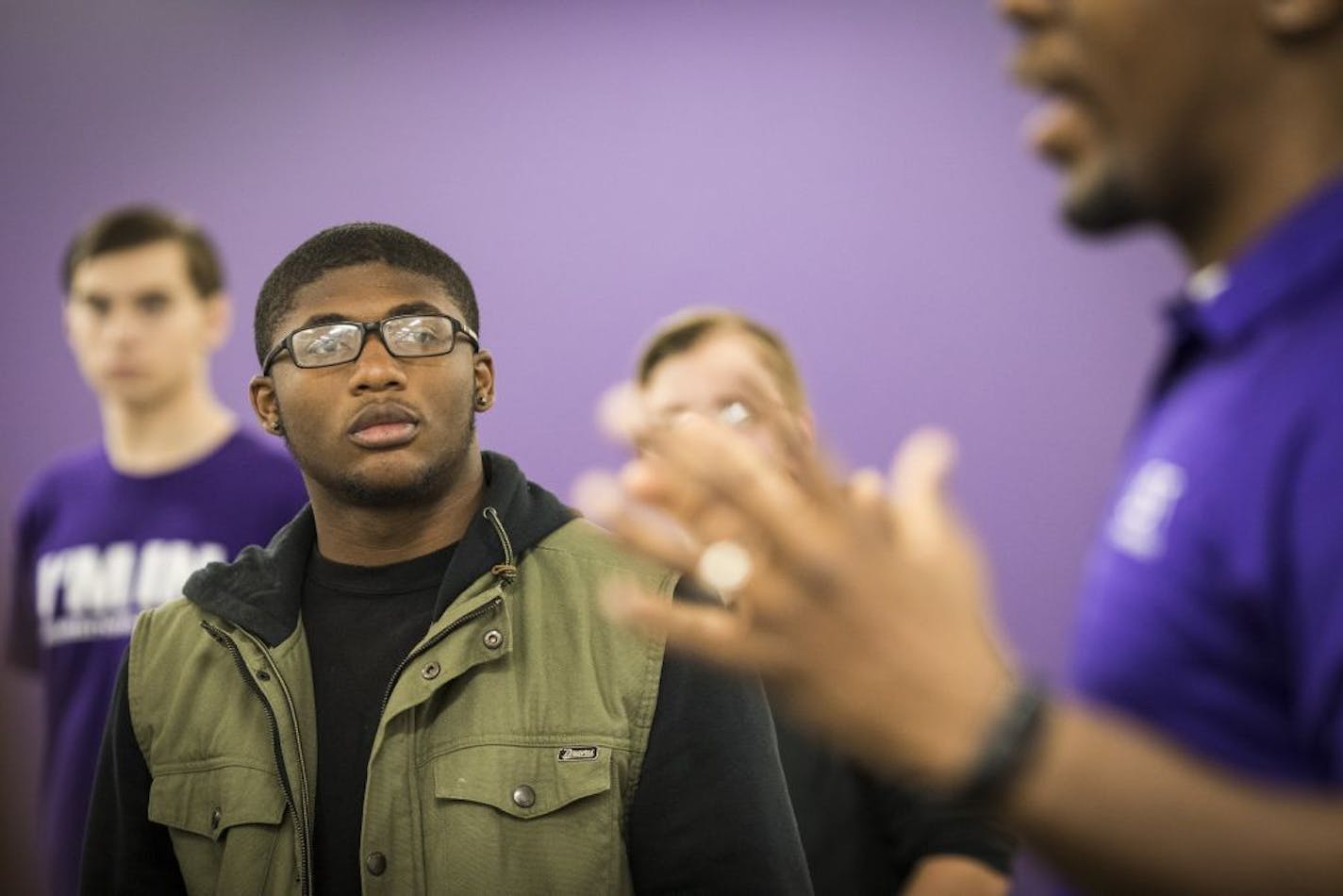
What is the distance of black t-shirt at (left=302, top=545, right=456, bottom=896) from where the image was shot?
5.78ft

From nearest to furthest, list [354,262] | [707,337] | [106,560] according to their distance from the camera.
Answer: [354,262]
[707,337]
[106,560]

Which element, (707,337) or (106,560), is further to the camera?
(106,560)

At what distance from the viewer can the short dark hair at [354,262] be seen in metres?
1.96

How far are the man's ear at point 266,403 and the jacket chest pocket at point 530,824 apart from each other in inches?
24.3

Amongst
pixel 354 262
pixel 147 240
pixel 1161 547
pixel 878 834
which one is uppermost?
pixel 147 240

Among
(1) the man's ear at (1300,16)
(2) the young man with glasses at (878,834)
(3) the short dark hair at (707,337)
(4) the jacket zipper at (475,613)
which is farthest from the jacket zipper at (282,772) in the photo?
(1) the man's ear at (1300,16)

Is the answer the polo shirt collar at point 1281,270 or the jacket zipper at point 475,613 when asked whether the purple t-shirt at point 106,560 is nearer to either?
the jacket zipper at point 475,613

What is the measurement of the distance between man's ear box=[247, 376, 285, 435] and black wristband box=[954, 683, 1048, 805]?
145 centimetres

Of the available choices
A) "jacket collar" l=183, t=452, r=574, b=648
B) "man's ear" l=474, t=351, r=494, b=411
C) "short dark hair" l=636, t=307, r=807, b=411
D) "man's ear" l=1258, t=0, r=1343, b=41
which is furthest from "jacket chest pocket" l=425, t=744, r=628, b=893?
"man's ear" l=1258, t=0, r=1343, b=41

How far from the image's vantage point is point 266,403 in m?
2.04

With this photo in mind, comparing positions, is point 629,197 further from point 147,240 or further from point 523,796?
point 523,796

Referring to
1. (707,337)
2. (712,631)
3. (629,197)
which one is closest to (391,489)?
(707,337)

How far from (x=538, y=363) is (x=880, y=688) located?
2.87m

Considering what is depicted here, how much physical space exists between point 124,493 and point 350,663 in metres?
1.39
